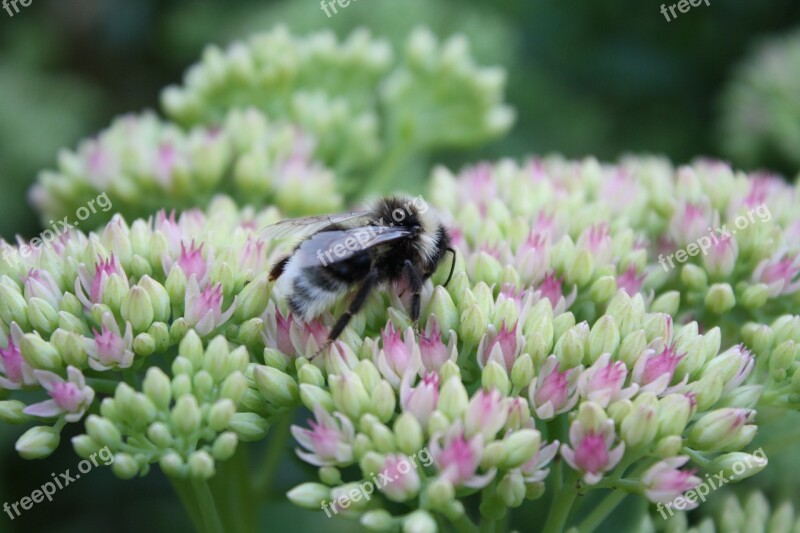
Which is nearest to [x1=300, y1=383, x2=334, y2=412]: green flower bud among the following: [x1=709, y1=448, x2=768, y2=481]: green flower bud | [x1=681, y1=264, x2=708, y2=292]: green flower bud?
[x1=709, y1=448, x2=768, y2=481]: green flower bud

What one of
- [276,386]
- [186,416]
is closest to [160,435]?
[186,416]

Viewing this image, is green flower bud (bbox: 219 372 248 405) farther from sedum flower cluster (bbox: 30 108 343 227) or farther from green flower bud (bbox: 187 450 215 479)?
sedum flower cluster (bbox: 30 108 343 227)

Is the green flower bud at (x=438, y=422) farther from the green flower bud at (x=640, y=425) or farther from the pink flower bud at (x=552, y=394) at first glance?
the green flower bud at (x=640, y=425)

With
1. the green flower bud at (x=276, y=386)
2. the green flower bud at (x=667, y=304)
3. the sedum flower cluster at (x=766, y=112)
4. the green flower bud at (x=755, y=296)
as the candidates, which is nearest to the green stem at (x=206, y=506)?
the green flower bud at (x=276, y=386)

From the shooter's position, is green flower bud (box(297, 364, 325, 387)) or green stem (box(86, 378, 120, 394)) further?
green stem (box(86, 378, 120, 394))

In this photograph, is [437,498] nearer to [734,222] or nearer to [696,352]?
[696,352]

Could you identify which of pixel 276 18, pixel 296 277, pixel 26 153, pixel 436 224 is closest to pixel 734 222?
pixel 436 224

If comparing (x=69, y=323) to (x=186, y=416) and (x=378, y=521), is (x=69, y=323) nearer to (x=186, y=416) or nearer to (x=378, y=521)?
(x=186, y=416)

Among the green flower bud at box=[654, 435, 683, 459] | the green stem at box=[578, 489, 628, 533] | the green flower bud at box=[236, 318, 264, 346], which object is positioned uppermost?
the green flower bud at box=[236, 318, 264, 346]
